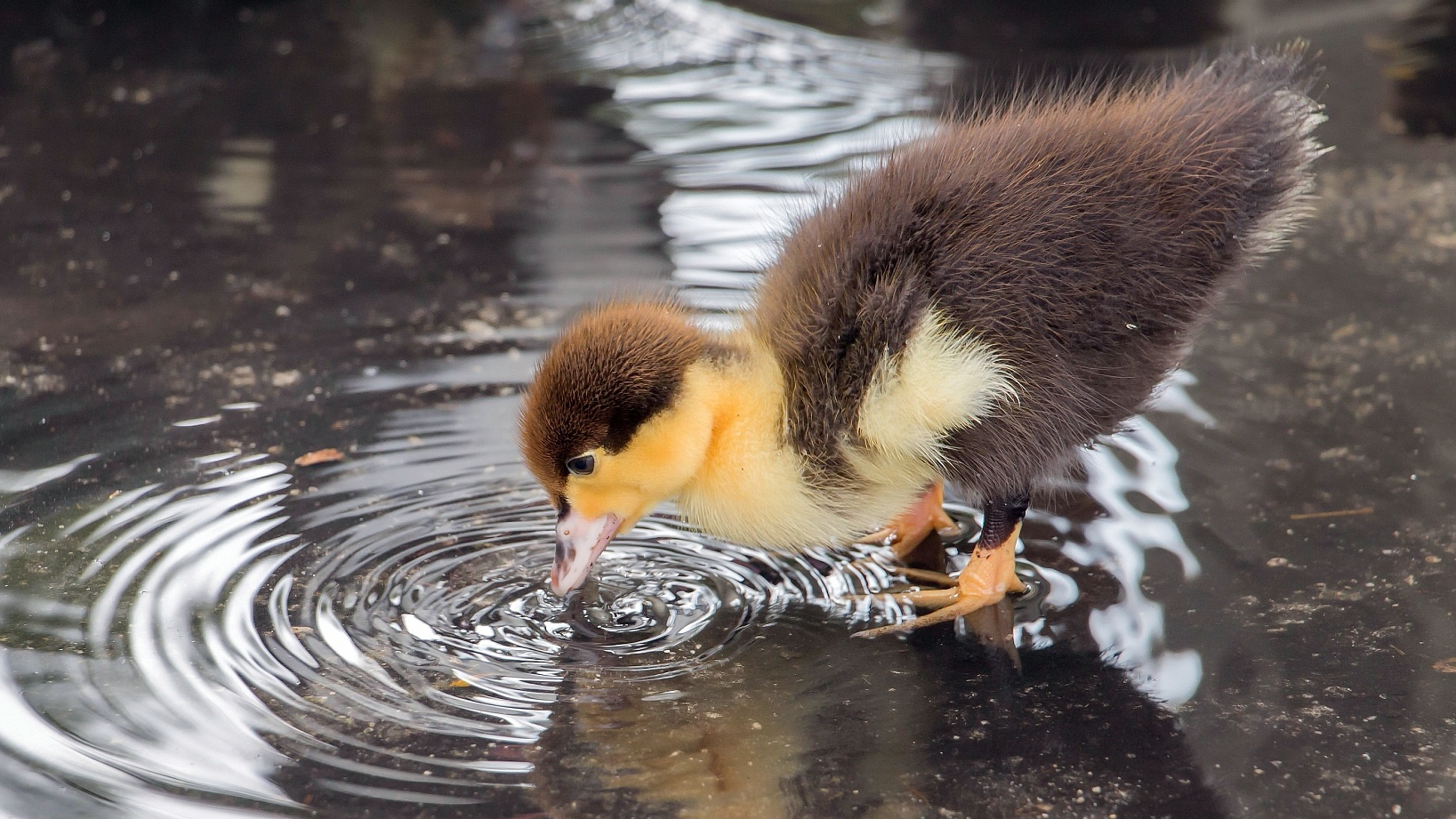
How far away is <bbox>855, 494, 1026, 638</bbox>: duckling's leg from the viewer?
280 cm

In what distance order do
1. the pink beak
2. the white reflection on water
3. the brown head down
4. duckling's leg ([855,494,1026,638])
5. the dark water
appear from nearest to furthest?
1. the dark water
2. the brown head down
3. the pink beak
4. duckling's leg ([855,494,1026,638])
5. the white reflection on water

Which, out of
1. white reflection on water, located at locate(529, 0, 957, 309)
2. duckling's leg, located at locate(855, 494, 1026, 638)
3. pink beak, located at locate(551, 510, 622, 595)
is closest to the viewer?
pink beak, located at locate(551, 510, 622, 595)

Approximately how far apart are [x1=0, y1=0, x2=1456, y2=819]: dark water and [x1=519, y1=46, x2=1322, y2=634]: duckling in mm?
235

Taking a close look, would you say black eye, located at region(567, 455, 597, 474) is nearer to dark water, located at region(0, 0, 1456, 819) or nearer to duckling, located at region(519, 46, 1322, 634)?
duckling, located at region(519, 46, 1322, 634)

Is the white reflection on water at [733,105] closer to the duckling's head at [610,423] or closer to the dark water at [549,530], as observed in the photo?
the dark water at [549,530]

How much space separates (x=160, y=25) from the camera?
6504mm

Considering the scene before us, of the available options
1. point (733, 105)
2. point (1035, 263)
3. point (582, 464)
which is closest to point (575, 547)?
point (582, 464)

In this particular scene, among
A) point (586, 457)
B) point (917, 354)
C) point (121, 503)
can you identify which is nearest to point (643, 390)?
point (586, 457)

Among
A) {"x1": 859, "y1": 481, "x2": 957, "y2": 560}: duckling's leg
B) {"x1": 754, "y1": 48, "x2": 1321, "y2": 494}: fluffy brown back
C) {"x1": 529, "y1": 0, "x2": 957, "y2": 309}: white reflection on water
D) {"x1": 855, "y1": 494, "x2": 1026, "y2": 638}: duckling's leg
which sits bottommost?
{"x1": 859, "y1": 481, "x2": 957, "y2": 560}: duckling's leg

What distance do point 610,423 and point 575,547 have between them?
28 centimetres

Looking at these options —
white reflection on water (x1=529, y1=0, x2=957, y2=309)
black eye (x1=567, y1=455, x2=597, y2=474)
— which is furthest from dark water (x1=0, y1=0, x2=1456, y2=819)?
black eye (x1=567, y1=455, x2=597, y2=474)

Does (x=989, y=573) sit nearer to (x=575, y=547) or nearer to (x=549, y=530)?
(x=575, y=547)

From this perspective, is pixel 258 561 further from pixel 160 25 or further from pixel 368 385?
pixel 160 25

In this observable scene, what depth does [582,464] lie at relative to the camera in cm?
261
